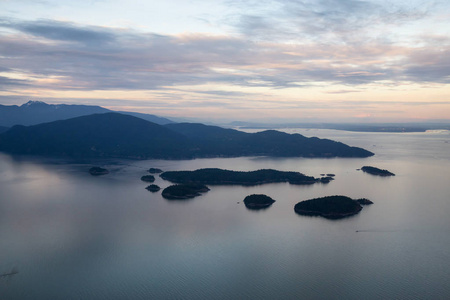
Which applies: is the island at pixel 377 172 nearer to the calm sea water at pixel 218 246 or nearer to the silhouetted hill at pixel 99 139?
the calm sea water at pixel 218 246

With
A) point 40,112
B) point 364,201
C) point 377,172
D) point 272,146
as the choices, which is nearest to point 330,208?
point 364,201

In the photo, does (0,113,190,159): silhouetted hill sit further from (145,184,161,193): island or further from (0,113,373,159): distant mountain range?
(145,184,161,193): island

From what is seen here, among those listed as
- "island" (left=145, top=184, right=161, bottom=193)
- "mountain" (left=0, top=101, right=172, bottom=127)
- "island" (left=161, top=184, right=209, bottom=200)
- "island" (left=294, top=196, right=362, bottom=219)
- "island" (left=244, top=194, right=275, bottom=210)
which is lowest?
"island" (left=145, top=184, right=161, bottom=193)

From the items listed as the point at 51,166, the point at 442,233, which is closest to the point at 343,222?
the point at 442,233

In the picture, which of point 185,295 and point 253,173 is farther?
point 253,173

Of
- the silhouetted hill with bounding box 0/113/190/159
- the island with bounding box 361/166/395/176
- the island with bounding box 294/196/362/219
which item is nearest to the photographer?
the island with bounding box 294/196/362/219

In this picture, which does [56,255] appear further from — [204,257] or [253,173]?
[253,173]

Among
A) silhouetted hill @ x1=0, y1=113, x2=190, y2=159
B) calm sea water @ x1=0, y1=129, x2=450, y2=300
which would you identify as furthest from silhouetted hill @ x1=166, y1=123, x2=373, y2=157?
calm sea water @ x1=0, y1=129, x2=450, y2=300
